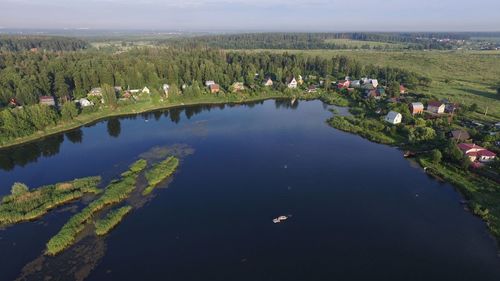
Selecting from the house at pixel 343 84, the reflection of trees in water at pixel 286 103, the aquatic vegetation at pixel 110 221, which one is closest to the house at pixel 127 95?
the reflection of trees in water at pixel 286 103

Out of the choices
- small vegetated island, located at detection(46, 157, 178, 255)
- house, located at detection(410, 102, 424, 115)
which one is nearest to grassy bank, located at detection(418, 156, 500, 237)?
house, located at detection(410, 102, 424, 115)

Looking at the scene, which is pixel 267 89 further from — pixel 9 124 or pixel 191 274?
pixel 191 274

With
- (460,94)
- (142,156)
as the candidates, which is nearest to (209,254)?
(142,156)

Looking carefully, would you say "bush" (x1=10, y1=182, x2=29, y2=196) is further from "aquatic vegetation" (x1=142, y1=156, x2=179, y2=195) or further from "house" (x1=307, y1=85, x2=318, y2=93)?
"house" (x1=307, y1=85, x2=318, y2=93)

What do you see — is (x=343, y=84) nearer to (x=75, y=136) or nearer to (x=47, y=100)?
(x=75, y=136)

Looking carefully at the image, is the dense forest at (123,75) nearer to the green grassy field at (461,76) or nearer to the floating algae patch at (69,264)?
the green grassy field at (461,76)

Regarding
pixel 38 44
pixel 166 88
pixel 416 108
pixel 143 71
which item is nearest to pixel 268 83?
pixel 166 88
